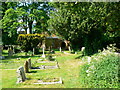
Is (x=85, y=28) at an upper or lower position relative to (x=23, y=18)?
lower

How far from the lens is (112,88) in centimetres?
675

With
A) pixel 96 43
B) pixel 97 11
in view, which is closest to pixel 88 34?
pixel 96 43

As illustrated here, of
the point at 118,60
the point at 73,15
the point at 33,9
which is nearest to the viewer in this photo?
the point at 118,60

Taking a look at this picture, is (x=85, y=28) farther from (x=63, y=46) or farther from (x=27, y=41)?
(x=63, y=46)

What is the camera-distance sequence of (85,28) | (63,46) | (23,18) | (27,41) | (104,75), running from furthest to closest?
1. (63,46)
2. (23,18)
3. (27,41)
4. (85,28)
5. (104,75)

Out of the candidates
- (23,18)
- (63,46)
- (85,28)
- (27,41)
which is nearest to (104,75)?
(85,28)

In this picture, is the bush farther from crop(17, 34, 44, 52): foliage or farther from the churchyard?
crop(17, 34, 44, 52): foliage

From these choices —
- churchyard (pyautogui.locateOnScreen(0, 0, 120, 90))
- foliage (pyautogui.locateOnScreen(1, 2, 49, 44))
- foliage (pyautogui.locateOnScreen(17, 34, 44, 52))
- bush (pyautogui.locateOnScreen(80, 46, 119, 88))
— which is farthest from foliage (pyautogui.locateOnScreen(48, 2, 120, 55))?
foliage (pyautogui.locateOnScreen(1, 2, 49, 44))

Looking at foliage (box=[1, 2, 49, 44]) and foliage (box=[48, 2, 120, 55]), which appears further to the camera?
foliage (box=[1, 2, 49, 44])

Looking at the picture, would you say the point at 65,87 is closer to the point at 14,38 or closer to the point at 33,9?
the point at 33,9

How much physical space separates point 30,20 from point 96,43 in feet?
59.7

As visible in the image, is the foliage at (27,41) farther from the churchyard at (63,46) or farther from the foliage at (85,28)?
the foliage at (85,28)

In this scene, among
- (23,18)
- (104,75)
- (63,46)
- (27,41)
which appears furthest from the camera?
(63,46)

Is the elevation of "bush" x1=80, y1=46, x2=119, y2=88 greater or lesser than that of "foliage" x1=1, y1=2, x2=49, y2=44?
lesser
